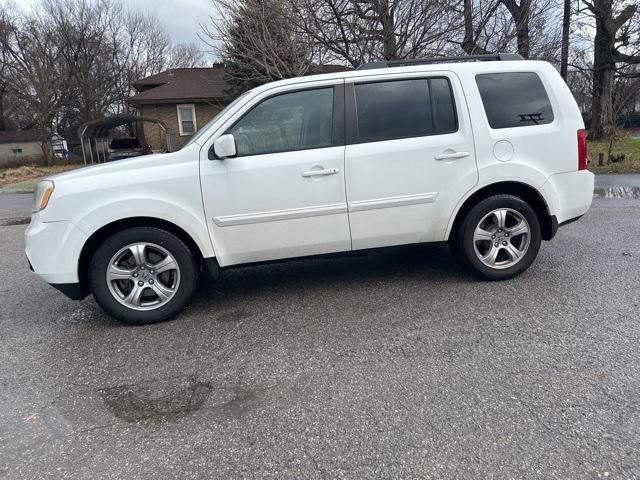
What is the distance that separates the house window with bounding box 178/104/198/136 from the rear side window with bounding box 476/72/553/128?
2423cm

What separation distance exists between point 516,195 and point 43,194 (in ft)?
13.9

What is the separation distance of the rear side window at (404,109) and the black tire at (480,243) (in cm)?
80

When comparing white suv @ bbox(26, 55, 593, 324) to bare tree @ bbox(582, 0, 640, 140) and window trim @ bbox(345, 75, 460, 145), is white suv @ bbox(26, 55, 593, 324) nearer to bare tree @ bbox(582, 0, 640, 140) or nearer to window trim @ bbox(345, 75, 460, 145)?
window trim @ bbox(345, 75, 460, 145)

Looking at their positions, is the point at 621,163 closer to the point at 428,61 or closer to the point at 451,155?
the point at 428,61

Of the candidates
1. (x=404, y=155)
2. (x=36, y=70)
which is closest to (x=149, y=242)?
(x=404, y=155)

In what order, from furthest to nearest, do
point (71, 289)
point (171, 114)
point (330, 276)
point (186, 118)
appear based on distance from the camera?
point (186, 118) < point (171, 114) < point (330, 276) < point (71, 289)

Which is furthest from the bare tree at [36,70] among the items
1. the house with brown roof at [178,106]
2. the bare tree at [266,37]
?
the bare tree at [266,37]

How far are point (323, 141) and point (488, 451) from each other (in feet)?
8.80

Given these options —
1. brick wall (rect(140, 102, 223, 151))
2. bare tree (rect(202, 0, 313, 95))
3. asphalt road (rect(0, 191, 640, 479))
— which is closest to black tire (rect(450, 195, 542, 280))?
asphalt road (rect(0, 191, 640, 479))

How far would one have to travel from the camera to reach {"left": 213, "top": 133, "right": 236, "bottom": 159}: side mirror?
3.58 m

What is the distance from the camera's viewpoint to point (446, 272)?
15.5 feet

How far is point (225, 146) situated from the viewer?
358 cm

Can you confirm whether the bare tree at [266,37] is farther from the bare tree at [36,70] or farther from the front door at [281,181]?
the bare tree at [36,70]

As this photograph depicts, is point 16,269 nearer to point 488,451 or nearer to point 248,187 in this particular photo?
point 248,187
